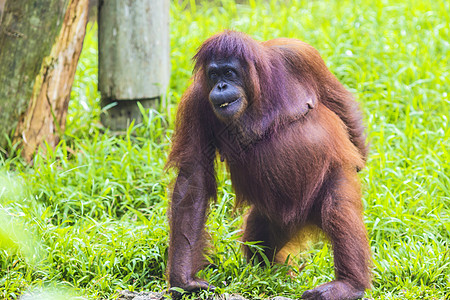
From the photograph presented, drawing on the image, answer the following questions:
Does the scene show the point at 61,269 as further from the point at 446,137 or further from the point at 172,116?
the point at 446,137

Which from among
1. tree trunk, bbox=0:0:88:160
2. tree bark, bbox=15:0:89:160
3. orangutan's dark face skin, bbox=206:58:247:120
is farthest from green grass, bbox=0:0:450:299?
orangutan's dark face skin, bbox=206:58:247:120

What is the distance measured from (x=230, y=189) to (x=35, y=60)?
177 centimetres

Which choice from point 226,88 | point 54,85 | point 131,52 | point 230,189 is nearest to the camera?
point 226,88

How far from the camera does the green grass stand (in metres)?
3.47

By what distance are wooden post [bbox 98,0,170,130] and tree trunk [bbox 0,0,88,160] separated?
40 centimetres

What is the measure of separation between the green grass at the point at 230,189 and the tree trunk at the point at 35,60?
0.97 feet

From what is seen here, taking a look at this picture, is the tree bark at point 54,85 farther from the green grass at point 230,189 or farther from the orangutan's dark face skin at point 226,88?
the orangutan's dark face skin at point 226,88

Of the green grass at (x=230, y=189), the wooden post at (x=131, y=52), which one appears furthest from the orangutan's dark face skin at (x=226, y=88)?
the wooden post at (x=131, y=52)

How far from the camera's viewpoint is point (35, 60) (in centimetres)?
451

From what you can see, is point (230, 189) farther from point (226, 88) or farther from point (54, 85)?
point (54, 85)

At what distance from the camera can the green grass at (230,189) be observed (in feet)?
11.4

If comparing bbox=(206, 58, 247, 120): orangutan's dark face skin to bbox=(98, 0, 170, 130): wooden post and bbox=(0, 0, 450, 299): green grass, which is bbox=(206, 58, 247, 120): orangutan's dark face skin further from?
bbox=(98, 0, 170, 130): wooden post

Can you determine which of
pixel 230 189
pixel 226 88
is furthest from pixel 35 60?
pixel 226 88

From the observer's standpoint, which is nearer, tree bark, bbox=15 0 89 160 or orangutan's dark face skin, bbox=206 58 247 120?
orangutan's dark face skin, bbox=206 58 247 120
